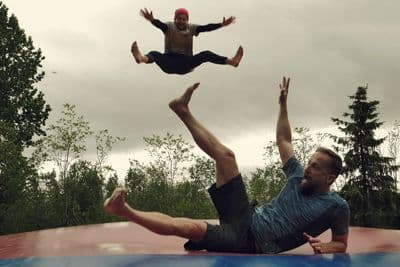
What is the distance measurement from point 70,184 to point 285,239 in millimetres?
14097

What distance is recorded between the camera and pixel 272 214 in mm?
3604

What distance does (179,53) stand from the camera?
188 inches

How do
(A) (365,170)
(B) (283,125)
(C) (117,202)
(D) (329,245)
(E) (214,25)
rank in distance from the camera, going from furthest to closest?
(A) (365,170), (E) (214,25), (B) (283,125), (D) (329,245), (C) (117,202)

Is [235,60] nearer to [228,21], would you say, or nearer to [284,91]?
[228,21]

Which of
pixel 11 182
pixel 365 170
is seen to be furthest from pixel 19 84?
pixel 365 170

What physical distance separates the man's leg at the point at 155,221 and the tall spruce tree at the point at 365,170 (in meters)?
15.7

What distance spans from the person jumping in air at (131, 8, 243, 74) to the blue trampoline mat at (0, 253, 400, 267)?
5.99 feet

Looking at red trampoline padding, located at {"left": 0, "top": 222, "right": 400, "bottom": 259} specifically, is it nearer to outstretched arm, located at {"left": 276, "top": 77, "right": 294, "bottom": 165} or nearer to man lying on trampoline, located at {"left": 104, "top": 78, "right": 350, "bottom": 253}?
man lying on trampoline, located at {"left": 104, "top": 78, "right": 350, "bottom": 253}

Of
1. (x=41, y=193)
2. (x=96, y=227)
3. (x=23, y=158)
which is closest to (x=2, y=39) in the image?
(x=23, y=158)

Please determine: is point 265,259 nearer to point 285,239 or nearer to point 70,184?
point 285,239

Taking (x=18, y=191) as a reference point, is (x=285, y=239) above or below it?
below

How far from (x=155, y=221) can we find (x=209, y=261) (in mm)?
371

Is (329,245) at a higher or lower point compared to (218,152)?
lower

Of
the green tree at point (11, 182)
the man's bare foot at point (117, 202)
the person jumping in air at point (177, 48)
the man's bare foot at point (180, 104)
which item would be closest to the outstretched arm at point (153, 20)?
the person jumping in air at point (177, 48)
